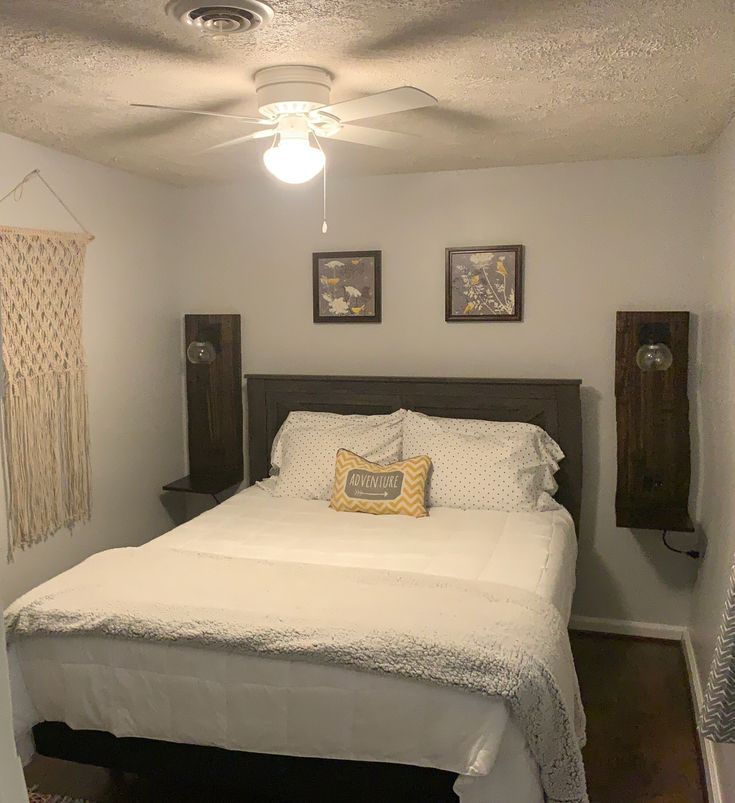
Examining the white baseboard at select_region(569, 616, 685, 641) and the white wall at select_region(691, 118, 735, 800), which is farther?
the white baseboard at select_region(569, 616, 685, 641)

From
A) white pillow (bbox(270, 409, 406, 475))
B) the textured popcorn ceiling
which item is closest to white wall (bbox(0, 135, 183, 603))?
the textured popcorn ceiling

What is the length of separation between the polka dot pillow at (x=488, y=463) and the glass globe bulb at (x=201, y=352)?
1.18 m

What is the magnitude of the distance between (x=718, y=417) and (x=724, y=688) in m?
1.66

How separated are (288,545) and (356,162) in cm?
179

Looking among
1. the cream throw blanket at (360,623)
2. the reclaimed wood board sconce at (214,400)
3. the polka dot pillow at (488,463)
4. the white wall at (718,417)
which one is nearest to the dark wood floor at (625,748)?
A: the white wall at (718,417)

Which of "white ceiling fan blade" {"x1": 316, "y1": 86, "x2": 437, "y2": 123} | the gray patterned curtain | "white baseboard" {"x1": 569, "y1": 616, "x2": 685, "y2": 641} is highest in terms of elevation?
"white ceiling fan blade" {"x1": 316, "y1": 86, "x2": 437, "y2": 123}

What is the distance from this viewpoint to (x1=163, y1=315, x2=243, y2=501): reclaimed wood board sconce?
398cm

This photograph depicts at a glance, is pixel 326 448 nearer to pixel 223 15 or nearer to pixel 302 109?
pixel 302 109

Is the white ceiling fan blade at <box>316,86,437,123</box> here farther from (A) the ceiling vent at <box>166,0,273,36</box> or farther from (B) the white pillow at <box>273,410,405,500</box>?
(B) the white pillow at <box>273,410,405,500</box>

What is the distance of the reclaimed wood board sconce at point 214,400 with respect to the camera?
3984 millimetres

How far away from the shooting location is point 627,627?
3.63m

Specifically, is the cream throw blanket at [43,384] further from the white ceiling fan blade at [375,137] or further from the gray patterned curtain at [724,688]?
the gray patterned curtain at [724,688]

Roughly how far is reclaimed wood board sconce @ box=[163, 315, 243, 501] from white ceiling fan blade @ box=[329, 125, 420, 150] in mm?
1363

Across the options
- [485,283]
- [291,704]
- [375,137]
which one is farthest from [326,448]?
[291,704]
